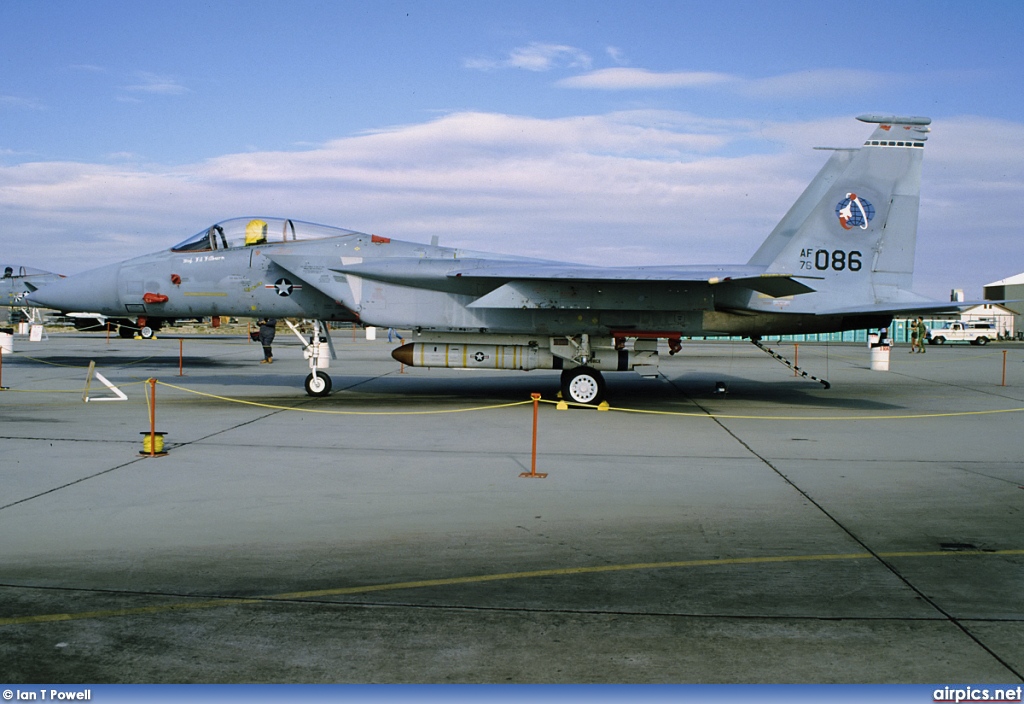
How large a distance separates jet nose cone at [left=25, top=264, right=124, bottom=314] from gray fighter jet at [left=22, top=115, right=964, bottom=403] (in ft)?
0.13

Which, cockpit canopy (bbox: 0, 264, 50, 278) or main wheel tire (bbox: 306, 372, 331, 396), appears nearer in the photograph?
main wheel tire (bbox: 306, 372, 331, 396)

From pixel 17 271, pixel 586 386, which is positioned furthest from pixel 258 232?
pixel 17 271

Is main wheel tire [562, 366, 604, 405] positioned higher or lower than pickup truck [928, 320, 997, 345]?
lower

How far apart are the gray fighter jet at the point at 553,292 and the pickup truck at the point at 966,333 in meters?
41.4

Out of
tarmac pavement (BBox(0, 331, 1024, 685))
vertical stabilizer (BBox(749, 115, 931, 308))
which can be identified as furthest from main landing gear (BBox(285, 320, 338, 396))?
vertical stabilizer (BBox(749, 115, 931, 308))

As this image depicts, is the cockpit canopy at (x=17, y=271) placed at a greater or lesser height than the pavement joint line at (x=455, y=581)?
greater

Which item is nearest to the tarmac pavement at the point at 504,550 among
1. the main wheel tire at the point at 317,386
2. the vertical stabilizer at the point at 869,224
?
the main wheel tire at the point at 317,386

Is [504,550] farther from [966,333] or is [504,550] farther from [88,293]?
[966,333]

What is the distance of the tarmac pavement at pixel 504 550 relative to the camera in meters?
4.05

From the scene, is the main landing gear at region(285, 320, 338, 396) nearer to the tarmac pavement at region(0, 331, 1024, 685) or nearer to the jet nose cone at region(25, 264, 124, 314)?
the tarmac pavement at region(0, 331, 1024, 685)

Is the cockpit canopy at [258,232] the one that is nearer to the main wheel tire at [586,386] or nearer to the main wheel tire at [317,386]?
the main wheel tire at [317,386]

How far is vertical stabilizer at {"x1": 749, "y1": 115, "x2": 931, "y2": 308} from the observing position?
14.6 metres

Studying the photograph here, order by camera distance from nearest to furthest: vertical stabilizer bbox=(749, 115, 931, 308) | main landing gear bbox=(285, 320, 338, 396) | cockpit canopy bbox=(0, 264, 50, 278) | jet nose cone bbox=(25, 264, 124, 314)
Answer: vertical stabilizer bbox=(749, 115, 931, 308) < jet nose cone bbox=(25, 264, 124, 314) < main landing gear bbox=(285, 320, 338, 396) < cockpit canopy bbox=(0, 264, 50, 278)

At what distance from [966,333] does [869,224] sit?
4216 cm
